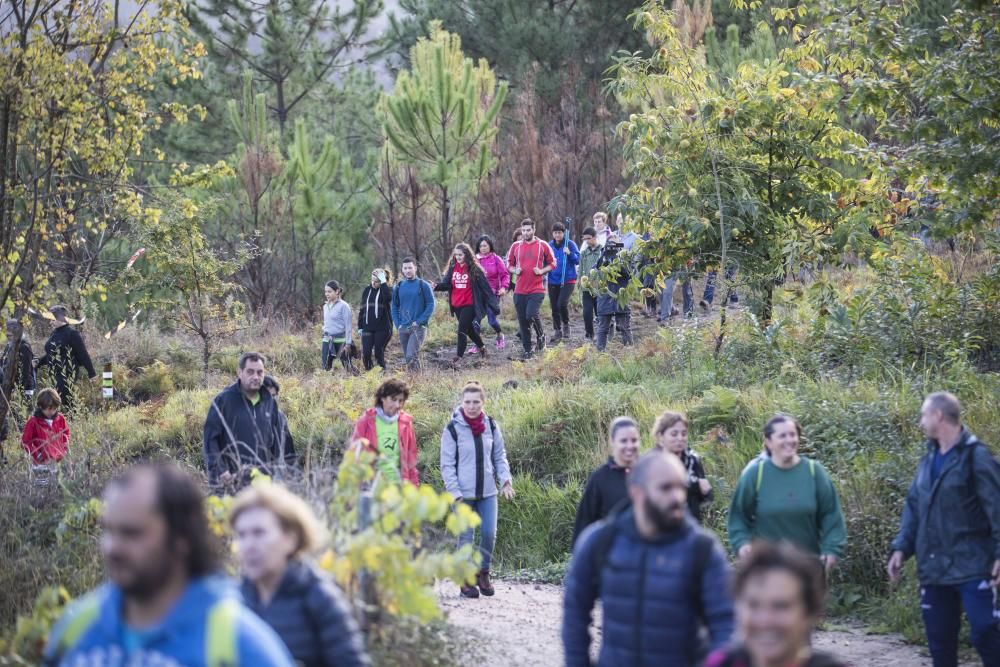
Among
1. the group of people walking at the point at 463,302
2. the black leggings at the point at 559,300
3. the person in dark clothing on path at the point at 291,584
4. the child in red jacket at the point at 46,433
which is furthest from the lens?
the black leggings at the point at 559,300

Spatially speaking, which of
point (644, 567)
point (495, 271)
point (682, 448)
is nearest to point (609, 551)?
point (644, 567)

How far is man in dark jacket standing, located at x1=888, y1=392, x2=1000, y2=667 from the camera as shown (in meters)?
6.82

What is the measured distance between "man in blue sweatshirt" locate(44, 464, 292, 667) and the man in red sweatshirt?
50.4ft

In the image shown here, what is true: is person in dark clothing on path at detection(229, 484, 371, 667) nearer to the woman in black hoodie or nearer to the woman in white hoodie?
the woman in black hoodie

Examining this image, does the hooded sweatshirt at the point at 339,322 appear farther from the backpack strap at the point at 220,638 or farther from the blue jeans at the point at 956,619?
the backpack strap at the point at 220,638

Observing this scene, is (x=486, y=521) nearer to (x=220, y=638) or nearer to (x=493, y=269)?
(x=220, y=638)

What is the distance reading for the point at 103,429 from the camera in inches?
587

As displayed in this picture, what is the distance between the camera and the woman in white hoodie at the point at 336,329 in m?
18.4

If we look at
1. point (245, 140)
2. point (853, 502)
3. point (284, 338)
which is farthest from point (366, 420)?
point (245, 140)

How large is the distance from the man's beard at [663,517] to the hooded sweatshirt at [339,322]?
13985mm

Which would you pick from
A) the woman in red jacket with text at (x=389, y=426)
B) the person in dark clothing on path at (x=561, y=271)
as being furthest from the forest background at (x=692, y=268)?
the person in dark clothing on path at (x=561, y=271)

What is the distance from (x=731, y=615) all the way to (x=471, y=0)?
30747mm

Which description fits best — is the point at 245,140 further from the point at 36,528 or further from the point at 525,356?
the point at 36,528

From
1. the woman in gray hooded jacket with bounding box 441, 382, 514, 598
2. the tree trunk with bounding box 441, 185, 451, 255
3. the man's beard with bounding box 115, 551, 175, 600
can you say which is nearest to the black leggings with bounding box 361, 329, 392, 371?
the woman in gray hooded jacket with bounding box 441, 382, 514, 598
